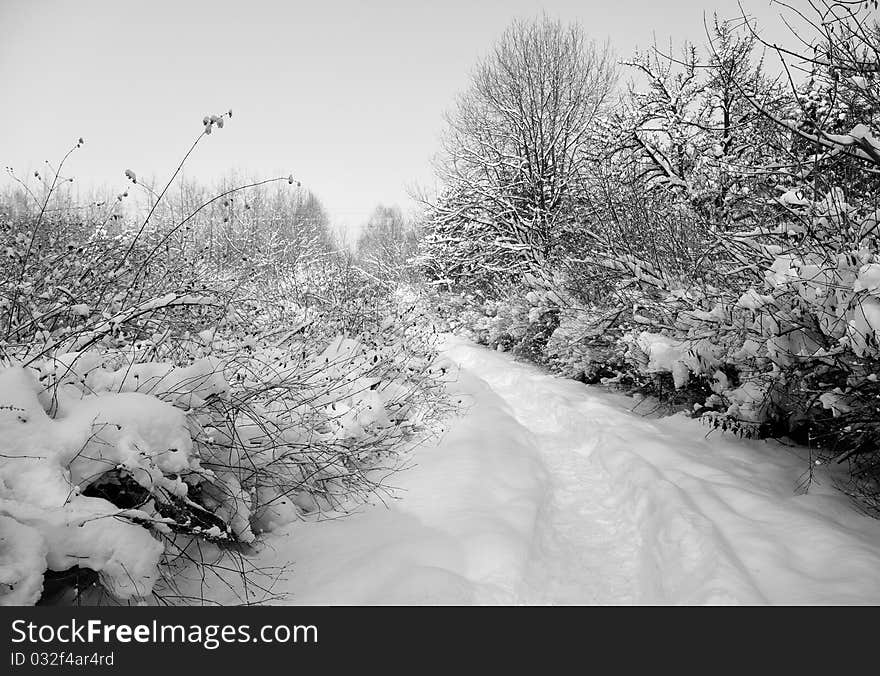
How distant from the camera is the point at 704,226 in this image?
6875 mm

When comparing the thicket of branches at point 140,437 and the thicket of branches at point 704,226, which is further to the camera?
the thicket of branches at point 704,226

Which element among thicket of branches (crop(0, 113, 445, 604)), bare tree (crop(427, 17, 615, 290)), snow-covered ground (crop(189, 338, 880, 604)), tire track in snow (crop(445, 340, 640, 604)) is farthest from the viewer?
bare tree (crop(427, 17, 615, 290))

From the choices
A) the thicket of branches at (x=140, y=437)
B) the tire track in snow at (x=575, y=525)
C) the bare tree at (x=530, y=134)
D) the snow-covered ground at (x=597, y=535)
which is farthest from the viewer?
the bare tree at (x=530, y=134)

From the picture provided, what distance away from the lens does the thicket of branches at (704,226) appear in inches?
146

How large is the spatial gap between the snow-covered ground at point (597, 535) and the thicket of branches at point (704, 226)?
637mm

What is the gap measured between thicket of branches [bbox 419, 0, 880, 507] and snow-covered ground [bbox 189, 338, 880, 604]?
64 centimetres

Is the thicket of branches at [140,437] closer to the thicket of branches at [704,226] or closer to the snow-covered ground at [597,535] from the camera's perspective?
the snow-covered ground at [597,535]

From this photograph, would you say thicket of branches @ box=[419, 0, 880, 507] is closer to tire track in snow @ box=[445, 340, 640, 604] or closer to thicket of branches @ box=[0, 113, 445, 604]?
tire track in snow @ box=[445, 340, 640, 604]

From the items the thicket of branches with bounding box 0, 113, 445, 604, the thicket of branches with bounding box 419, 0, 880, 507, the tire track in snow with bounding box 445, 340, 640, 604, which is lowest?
the tire track in snow with bounding box 445, 340, 640, 604

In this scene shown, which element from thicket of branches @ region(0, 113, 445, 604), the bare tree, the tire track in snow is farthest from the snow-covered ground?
the bare tree

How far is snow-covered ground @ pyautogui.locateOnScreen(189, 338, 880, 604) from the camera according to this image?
111 inches

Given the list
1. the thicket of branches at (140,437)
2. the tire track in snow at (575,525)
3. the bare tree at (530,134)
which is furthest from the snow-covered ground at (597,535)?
the bare tree at (530,134)
